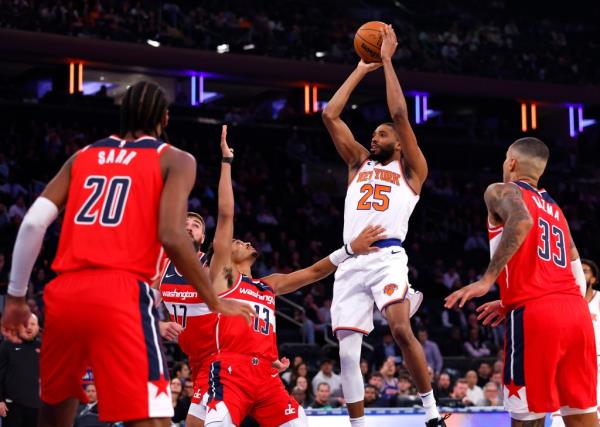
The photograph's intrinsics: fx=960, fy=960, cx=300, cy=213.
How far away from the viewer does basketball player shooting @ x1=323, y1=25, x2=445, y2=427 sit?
708 centimetres

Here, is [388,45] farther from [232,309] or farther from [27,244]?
[27,244]

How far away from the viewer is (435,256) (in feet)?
77.5

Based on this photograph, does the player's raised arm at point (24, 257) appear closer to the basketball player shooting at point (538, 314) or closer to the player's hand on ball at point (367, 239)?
the basketball player shooting at point (538, 314)

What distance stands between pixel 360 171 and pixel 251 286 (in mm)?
1344

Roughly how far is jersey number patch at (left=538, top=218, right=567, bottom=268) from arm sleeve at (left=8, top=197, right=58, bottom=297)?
9.67ft

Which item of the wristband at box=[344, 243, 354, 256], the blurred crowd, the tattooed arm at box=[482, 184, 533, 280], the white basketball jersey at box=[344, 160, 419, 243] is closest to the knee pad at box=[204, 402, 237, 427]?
the wristband at box=[344, 243, 354, 256]

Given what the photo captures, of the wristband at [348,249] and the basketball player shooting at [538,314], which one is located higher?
the wristband at [348,249]

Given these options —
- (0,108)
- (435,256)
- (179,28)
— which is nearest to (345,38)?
(179,28)

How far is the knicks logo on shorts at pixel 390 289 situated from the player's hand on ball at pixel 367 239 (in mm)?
316

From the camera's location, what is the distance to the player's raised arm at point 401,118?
7.35m

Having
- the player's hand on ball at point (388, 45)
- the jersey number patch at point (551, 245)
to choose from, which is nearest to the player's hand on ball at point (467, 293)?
the jersey number patch at point (551, 245)

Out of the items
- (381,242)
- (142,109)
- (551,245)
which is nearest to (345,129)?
(381,242)

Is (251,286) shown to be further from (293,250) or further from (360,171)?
(293,250)

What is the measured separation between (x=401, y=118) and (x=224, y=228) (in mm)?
1637
